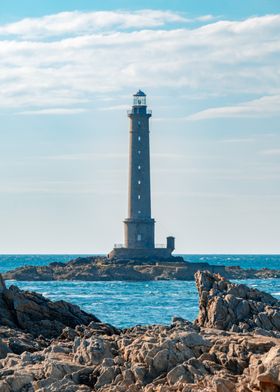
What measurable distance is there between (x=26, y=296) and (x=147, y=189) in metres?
61.1

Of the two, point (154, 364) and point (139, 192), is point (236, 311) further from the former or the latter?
point (139, 192)

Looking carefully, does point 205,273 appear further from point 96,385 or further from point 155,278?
point 155,278

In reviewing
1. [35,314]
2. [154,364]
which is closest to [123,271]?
[35,314]

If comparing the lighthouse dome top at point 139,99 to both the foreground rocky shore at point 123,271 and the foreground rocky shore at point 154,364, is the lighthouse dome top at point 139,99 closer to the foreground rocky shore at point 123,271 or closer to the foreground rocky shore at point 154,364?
the foreground rocky shore at point 123,271

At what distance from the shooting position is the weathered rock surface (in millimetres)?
23531

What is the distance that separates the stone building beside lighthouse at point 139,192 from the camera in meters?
89.5

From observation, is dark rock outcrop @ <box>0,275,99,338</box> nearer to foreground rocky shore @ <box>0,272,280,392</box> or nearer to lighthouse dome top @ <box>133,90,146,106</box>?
foreground rocky shore @ <box>0,272,280,392</box>

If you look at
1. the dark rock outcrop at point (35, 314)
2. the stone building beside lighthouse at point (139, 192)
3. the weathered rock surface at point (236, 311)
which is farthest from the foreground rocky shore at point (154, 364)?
the stone building beside lighthouse at point (139, 192)

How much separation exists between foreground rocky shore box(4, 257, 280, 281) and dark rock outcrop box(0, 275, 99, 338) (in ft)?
205

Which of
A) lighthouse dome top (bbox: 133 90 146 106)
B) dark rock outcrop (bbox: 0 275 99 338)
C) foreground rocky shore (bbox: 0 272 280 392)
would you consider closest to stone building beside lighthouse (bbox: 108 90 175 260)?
lighthouse dome top (bbox: 133 90 146 106)

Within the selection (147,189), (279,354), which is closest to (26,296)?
(279,354)

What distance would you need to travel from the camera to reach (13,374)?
54.6 feet

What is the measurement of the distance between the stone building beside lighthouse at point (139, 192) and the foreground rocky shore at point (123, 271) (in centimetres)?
155

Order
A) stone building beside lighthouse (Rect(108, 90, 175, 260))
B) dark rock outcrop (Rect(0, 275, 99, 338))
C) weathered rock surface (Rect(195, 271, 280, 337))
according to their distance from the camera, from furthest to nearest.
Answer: stone building beside lighthouse (Rect(108, 90, 175, 260)) → dark rock outcrop (Rect(0, 275, 99, 338)) → weathered rock surface (Rect(195, 271, 280, 337))
